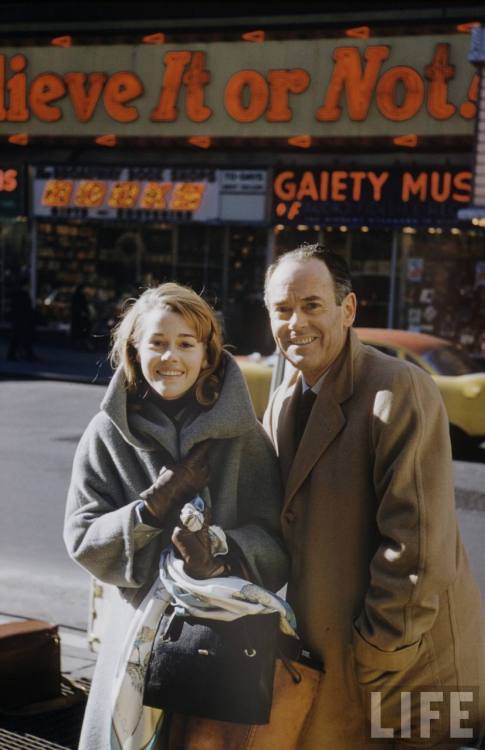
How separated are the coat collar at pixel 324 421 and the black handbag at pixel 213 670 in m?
0.40

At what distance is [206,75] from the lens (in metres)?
21.6

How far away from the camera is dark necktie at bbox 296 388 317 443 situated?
9.41ft

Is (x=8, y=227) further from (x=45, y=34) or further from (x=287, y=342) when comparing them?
(x=287, y=342)

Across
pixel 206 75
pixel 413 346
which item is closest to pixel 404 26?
pixel 206 75

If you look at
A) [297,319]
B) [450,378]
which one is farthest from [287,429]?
[450,378]

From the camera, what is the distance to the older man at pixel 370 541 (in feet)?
8.32

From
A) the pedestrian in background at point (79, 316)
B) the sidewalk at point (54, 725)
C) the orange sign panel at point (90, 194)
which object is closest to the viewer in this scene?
the sidewalk at point (54, 725)

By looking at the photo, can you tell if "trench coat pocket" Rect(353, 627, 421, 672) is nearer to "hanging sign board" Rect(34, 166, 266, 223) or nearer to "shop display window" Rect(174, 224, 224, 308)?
"hanging sign board" Rect(34, 166, 266, 223)

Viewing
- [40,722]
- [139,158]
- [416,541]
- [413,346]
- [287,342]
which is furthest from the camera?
[139,158]

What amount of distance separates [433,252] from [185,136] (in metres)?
6.07

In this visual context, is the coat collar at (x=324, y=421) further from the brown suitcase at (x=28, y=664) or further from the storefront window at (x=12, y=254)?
the storefront window at (x=12, y=254)

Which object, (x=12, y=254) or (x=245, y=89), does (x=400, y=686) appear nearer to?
(x=245, y=89)

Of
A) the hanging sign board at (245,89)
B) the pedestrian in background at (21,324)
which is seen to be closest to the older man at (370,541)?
the pedestrian in background at (21,324)

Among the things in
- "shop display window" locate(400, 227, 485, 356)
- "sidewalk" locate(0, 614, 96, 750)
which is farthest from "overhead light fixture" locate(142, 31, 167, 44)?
"sidewalk" locate(0, 614, 96, 750)
